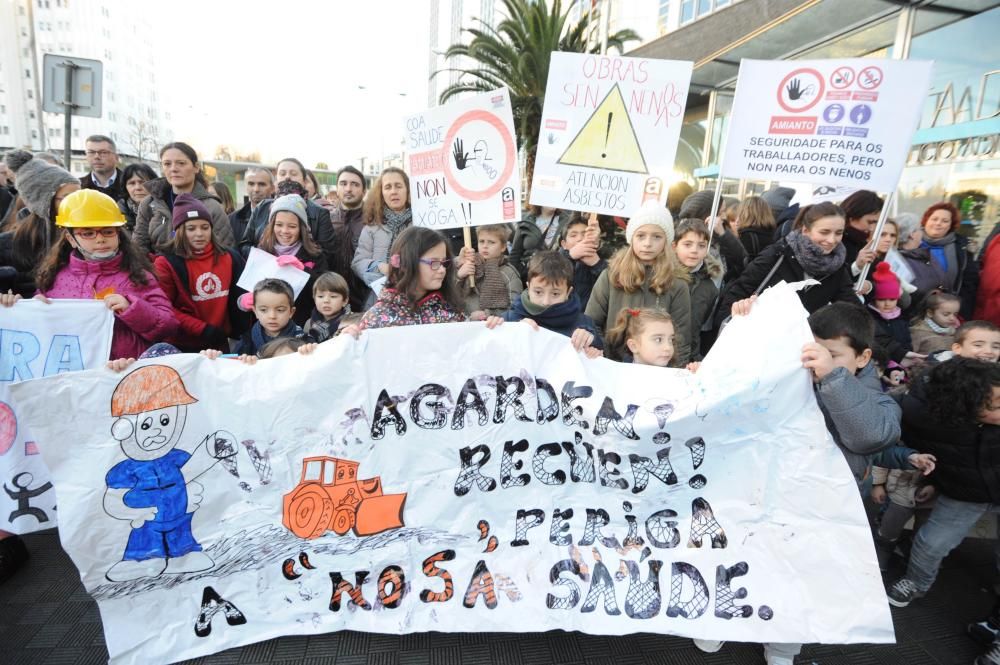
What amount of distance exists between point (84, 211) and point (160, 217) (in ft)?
5.24

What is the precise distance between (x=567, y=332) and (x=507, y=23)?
16.4m

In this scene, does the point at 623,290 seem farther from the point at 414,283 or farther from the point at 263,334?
the point at 263,334

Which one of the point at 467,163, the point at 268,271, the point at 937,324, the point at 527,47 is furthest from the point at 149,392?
the point at 527,47

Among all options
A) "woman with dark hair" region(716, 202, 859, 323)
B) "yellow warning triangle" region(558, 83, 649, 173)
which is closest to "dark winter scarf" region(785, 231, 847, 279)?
"woman with dark hair" region(716, 202, 859, 323)

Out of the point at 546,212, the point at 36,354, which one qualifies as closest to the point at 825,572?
the point at 36,354

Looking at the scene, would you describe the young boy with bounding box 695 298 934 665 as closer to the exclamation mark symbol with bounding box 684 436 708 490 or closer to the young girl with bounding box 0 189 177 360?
the exclamation mark symbol with bounding box 684 436 708 490

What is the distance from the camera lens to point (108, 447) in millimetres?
2133

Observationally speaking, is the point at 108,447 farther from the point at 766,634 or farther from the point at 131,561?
the point at 766,634

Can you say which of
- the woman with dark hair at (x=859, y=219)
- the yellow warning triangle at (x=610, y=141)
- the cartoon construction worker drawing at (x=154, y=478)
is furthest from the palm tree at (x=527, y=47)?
the cartoon construction worker drawing at (x=154, y=478)

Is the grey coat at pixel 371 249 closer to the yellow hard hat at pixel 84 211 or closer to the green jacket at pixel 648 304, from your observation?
the yellow hard hat at pixel 84 211

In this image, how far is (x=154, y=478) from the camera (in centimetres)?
216

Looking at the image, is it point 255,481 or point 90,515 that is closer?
point 90,515

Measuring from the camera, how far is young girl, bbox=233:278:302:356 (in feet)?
10.5

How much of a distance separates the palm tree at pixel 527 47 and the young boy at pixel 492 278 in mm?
12992
